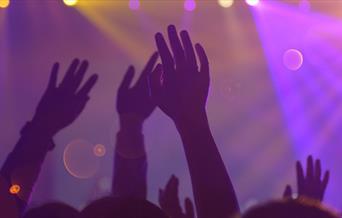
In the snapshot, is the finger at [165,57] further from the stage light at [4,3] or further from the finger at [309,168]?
the stage light at [4,3]

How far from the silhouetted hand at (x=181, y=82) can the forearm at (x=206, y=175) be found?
0.05 metres

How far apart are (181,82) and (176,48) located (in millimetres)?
103

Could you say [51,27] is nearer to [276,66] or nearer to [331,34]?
[276,66]

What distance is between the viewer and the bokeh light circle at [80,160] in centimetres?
869

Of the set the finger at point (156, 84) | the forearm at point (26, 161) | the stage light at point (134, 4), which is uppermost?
the stage light at point (134, 4)

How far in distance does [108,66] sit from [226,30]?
1977mm

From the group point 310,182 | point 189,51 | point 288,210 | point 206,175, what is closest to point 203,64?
point 189,51

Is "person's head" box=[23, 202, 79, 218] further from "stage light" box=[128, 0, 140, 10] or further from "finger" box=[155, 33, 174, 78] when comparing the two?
"stage light" box=[128, 0, 140, 10]

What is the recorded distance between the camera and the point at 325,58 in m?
8.76

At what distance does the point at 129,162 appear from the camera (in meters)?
1.82

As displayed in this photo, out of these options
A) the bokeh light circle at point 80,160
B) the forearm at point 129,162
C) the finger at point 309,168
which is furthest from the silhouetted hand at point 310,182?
the bokeh light circle at point 80,160

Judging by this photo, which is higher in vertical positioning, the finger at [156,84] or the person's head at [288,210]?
the finger at [156,84]

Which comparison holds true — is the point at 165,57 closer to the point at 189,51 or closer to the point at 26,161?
the point at 189,51

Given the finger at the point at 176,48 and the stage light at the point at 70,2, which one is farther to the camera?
the stage light at the point at 70,2
